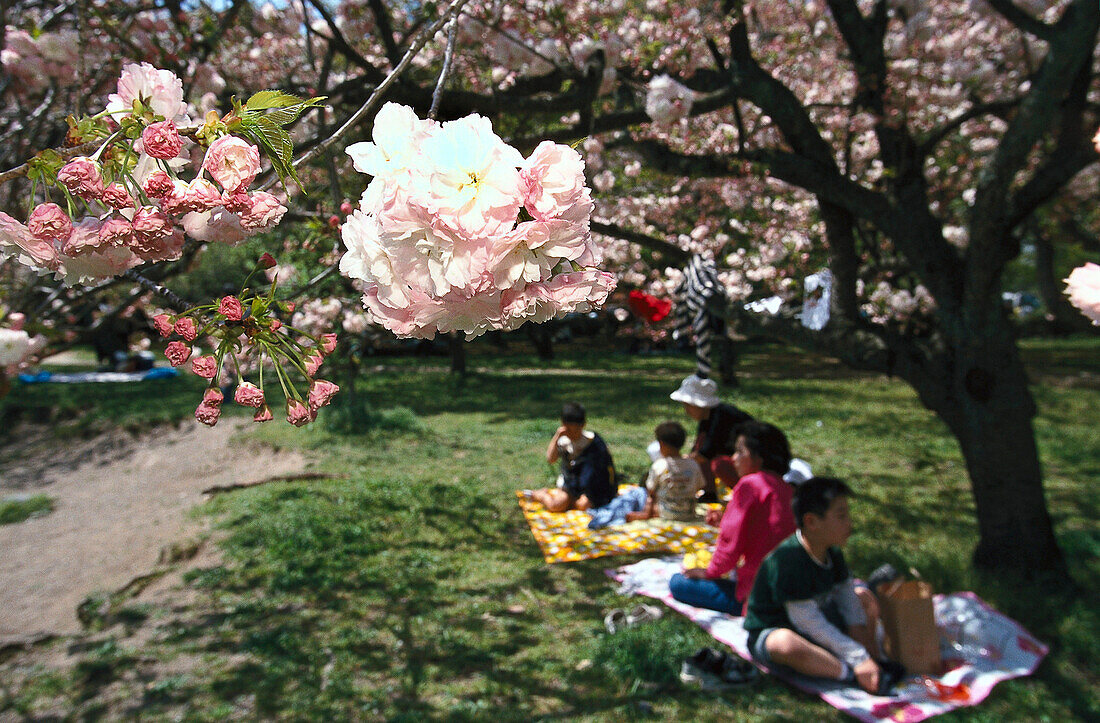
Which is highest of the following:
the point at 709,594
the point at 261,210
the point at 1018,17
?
the point at 1018,17

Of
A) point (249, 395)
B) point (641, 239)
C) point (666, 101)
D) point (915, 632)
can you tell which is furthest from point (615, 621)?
point (249, 395)

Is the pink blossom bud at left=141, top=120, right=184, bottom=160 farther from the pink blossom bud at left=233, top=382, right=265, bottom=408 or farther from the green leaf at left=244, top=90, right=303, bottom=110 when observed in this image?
the pink blossom bud at left=233, top=382, right=265, bottom=408

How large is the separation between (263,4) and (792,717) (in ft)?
17.5

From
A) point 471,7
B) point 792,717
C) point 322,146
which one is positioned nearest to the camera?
point 322,146

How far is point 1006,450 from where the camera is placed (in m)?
4.25

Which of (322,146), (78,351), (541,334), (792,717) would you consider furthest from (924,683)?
(78,351)

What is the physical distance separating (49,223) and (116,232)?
10 cm

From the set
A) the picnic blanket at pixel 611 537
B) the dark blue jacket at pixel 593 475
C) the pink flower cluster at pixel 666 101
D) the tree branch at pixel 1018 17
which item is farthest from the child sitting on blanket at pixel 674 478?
the tree branch at pixel 1018 17

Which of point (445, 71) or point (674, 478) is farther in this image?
point (674, 478)

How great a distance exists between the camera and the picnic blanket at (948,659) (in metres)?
2.96

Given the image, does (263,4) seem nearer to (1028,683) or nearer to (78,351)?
(1028,683)

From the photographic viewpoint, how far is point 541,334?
1703 cm

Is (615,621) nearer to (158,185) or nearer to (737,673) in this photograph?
(737,673)

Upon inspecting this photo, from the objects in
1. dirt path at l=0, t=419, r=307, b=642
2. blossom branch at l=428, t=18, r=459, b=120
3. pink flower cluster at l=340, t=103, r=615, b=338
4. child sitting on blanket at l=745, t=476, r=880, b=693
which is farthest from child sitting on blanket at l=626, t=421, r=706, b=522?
pink flower cluster at l=340, t=103, r=615, b=338
